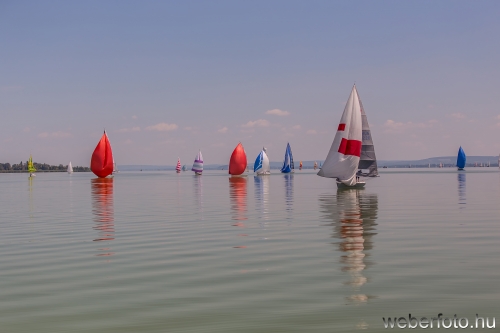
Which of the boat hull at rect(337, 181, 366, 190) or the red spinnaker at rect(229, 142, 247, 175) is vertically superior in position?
the red spinnaker at rect(229, 142, 247, 175)

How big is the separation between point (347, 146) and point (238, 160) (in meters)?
57.2

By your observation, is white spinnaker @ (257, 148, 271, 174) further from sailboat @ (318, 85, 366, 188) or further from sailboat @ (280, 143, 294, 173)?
sailboat @ (318, 85, 366, 188)

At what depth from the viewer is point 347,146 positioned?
50594 millimetres

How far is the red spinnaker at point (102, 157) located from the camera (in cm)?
8888

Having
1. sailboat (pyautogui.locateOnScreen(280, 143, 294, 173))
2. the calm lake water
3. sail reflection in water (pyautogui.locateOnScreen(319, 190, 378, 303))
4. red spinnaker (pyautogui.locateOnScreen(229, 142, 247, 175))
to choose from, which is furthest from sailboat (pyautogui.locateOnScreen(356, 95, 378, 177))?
sailboat (pyautogui.locateOnScreen(280, 143, 294, 173))

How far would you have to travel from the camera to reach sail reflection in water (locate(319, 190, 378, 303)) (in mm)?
11547

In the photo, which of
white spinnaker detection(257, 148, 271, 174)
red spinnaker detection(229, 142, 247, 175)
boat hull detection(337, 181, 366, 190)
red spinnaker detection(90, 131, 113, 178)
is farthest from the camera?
white spinnaker detection(257, 148, 271, 174)

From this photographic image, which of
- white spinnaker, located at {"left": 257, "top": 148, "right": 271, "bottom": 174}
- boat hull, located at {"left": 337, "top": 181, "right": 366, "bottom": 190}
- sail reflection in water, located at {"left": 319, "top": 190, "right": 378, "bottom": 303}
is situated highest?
white spinnaker, located at {"left": 257, "top": 148, "right": 271, "bottom": 174}

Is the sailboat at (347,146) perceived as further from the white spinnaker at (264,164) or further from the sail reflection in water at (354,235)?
the white spinnaker at (264,164)

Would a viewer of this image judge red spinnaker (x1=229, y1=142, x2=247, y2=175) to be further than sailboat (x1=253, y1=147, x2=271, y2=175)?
No

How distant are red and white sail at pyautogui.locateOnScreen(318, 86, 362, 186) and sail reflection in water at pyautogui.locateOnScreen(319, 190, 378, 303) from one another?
1628 cm

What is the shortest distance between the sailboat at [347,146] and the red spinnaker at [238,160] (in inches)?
2142

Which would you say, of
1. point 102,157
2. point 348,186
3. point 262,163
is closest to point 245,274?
point 348,186

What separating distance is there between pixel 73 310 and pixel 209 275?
3532 millimetres
